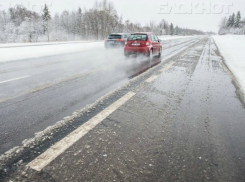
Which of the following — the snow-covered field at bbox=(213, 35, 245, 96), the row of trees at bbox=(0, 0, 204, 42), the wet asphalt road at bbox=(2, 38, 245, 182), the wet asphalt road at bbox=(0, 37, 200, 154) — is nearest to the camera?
the wet asphalt road at bbox=(2, 38, 245, 182)

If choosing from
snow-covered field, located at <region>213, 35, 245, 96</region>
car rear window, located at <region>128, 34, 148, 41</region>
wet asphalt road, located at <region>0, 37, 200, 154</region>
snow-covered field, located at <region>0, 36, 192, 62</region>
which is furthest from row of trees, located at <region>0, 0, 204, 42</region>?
wet asphalt road, located at <region>0, 37, 200, 154</region>

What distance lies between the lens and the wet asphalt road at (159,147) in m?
1.82

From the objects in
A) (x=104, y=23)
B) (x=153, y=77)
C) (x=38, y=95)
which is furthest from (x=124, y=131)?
(x=104, y=23)

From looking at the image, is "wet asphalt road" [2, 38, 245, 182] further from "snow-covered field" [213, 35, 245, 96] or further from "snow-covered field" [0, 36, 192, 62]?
"snow-covered field" [0, 36, 192, 62]

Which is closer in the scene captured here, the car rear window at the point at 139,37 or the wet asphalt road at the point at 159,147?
the wet asphalt road at the point at 159,147

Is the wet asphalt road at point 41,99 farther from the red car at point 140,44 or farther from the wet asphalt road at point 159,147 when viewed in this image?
the red car at point 140,44

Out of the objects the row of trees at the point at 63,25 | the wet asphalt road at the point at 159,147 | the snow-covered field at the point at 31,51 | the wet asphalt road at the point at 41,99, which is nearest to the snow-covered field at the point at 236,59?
the wet asphalt road at the point at 159,147

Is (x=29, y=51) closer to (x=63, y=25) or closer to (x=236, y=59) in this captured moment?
(x=236, y=59)

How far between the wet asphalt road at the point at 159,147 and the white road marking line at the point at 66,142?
67mm

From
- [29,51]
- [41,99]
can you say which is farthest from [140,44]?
[29,51]

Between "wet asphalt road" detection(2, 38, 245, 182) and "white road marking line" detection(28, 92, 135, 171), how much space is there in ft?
0.22

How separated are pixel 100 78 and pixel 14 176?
14.2ft

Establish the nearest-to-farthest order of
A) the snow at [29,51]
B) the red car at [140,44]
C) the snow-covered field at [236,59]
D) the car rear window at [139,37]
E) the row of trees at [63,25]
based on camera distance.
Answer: the snow-covered field at [236,59]
the red car at [140,44]
the car rear window at [139,37]
the snow at [29,51]
the row of trees at [63,25]

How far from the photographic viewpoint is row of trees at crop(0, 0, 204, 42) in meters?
64.1
